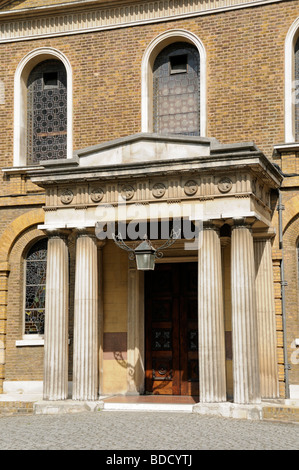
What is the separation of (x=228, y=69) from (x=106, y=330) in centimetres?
679

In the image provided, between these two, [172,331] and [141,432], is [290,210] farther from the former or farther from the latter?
[141,432]

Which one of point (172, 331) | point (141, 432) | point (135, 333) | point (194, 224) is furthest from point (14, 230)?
point (141, 432)

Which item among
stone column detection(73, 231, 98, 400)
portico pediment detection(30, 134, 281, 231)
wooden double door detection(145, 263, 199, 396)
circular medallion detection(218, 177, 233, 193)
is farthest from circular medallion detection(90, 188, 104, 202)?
wooden double door detection(145, 263, 199, 396)

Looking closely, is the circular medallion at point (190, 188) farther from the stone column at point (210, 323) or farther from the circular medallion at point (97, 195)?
the circular medallion at point (97, 195)

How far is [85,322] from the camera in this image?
49.7ft

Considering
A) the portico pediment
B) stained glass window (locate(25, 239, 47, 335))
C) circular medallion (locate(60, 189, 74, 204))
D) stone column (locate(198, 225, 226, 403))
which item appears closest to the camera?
stone column (locate(198, 225, 226, 403))

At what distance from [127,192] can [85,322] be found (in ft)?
9.23

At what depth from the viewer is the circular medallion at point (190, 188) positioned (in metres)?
14.8

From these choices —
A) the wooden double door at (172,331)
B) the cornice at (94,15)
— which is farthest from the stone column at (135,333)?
the cornice at (94,15)

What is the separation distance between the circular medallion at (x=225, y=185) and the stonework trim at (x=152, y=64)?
11.1ft

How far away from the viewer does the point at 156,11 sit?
1802 centimetres

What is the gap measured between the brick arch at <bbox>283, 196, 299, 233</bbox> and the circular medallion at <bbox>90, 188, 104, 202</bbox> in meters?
4.09

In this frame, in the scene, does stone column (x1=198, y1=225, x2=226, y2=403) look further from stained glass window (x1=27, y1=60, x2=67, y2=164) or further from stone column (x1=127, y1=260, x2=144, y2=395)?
stained glass window (x1=27, y1=60, x2=67, y2=164)

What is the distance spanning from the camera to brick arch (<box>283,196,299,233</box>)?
53.0 feet
